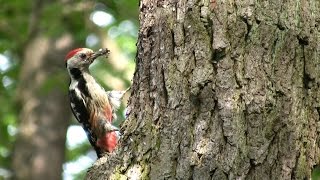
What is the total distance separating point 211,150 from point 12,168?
5518 millimetres

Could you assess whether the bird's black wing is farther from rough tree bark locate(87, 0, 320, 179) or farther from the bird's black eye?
rough tree bark locate(87, 0, 320, 179)

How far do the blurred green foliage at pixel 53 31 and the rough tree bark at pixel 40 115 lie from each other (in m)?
0.16

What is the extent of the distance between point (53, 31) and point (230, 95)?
4.44 m

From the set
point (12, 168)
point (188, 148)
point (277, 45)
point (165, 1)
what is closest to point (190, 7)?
point (165, 1)

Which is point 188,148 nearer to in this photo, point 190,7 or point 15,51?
point 190,7

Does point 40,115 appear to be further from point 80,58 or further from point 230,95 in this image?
point 230,95

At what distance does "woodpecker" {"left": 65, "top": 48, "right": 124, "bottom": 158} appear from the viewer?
5.52 metres

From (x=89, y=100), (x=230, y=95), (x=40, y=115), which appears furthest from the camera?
(x=40, y=115)

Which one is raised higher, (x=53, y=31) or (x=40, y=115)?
(x=53, y=31)

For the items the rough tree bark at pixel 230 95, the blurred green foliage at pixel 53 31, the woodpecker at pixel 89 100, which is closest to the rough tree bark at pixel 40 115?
the blurred green foliage at pixel 53 31

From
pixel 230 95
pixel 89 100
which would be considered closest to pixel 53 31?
pixel 89 100

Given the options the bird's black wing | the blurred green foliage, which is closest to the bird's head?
the bird's black wing

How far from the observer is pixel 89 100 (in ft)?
18.6

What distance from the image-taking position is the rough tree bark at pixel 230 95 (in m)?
2.82
